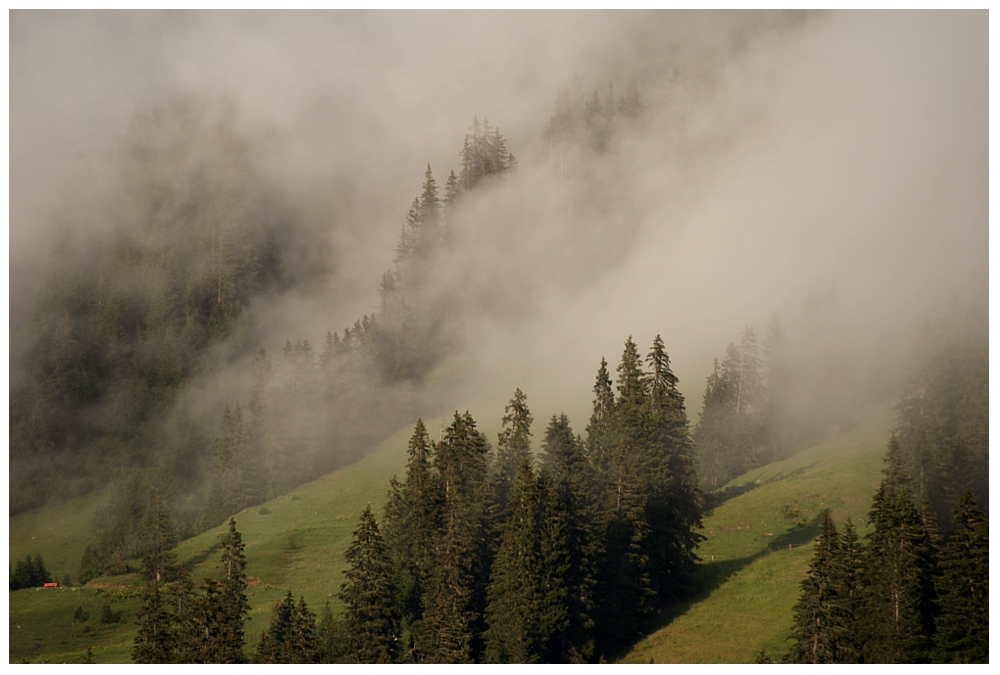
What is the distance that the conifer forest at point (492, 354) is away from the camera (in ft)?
184

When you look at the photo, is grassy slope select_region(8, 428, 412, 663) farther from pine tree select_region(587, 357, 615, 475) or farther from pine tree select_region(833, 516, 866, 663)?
pine tree select_region(833, 516, 866, 663)

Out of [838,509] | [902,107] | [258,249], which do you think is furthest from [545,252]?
[838,509]

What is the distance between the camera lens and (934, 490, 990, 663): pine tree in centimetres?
4669

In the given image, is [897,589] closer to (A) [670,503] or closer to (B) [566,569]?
(B) [566,569]

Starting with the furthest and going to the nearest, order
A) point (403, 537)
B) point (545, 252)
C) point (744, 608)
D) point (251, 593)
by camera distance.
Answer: point (545, 252), point (251, 593), point (403, 537), point (744, 608)

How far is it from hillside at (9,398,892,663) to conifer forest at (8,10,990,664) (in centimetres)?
42

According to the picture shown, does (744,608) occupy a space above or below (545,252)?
below

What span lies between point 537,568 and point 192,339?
107 metres

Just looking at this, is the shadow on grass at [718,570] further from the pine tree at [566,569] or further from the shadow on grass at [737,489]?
the shadow on grass at [737,489]

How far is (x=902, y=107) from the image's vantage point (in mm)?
178125

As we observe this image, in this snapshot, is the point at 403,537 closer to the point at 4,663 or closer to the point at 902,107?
the point at 4,663

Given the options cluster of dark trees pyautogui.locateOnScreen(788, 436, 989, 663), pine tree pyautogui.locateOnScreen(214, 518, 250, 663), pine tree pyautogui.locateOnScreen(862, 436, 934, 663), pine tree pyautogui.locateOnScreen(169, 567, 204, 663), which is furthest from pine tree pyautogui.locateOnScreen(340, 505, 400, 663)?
pine tree pyautogui.locateOnScreen(862, 436, 934, 663)

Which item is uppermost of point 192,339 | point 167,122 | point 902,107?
point 167,122

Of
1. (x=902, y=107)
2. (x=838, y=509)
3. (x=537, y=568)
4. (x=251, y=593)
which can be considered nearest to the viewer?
(x=537, y=568)
